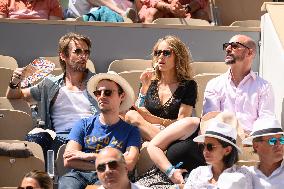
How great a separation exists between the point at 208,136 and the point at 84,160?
1.07m

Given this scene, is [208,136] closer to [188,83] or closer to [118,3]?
[188,83]

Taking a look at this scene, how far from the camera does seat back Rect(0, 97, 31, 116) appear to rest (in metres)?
7.92

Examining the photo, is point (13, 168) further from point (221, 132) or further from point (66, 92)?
point (221, 132)

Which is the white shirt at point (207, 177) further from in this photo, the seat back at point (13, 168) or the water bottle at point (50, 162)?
the seat back at point (13, 168)

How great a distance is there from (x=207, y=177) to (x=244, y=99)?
5.52ft

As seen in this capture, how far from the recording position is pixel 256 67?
954cm

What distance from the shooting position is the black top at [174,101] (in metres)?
7.68

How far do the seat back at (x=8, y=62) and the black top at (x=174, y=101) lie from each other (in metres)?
1.83

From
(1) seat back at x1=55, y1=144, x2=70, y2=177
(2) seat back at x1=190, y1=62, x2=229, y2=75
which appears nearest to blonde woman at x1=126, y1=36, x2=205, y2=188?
A: (1) seat back at x1=55, y1=144, x2=70, y2=177

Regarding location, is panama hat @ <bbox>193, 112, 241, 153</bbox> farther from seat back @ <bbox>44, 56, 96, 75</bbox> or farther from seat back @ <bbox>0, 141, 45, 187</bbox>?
A: seat back @ <bbox>44, 56, 96, 75</bbox>

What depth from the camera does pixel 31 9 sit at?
997cm

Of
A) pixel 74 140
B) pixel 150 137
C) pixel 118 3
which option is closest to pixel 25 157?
pixel 74 140

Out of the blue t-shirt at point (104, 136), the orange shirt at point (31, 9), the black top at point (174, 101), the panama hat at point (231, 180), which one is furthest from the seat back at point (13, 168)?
the orange shirt at point (31, 9)

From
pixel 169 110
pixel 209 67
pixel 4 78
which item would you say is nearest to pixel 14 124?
pixel 4 78
